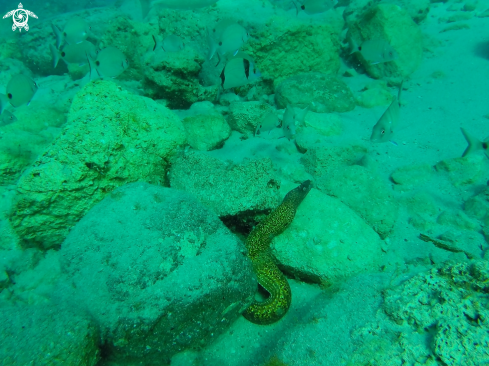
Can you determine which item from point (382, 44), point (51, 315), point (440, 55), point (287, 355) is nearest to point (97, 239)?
point (51, 315)

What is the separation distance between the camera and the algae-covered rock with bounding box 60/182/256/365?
7.25ft

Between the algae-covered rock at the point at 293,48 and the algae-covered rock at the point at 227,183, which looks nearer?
the algae-covered rock at the point at 227,183

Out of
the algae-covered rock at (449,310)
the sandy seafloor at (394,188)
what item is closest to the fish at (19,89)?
the sandy seafloor at (394,188)

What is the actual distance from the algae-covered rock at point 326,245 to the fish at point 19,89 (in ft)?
14.6

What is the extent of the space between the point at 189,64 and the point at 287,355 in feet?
17.3

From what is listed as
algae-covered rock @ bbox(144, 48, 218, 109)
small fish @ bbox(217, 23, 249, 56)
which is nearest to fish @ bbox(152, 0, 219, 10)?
algae-covered rock @ bbox(144, 48, 218, 109)

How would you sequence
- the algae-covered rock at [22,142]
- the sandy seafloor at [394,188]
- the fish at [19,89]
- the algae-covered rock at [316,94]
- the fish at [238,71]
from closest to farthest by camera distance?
1. the sandy seafloor at [394,188]
2. the fish at [238,71]
3. the algae-covered rock at [22,142]
4. the fish at [19,89]
5. the algae-covered rock at [316,94]

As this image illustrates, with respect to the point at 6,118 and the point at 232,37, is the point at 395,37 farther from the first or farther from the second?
the point at 6,118

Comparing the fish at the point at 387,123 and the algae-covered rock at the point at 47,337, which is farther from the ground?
the fish at the point at 387,123

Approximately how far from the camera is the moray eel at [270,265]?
2.69m

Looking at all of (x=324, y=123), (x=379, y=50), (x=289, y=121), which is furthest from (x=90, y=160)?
(x=379, y=50)

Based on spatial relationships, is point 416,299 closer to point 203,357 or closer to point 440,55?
point 203,357

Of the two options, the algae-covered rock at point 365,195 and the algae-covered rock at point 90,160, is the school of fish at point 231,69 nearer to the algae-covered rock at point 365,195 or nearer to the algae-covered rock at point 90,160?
the algae-covered rock at point 365,195

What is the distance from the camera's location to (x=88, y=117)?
3.33 m
